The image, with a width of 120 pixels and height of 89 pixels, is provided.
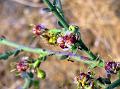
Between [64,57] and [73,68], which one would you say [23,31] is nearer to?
[73,68]

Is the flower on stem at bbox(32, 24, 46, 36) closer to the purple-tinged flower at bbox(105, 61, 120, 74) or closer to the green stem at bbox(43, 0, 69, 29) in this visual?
the green stem at bbox(43, 0, 69, 29)

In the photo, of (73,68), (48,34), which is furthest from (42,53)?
(73,68)

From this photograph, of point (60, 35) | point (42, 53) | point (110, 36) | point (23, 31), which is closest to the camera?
point (60, 35)

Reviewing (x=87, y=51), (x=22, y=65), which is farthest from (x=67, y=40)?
(x=22, y=65)

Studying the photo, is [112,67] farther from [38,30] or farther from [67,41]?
[38,30]

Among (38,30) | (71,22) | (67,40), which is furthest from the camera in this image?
(71,22)

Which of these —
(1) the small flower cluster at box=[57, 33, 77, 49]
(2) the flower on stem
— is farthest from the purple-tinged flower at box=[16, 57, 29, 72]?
(1) the small flower cluster at box=[57, 33, 77, 49]

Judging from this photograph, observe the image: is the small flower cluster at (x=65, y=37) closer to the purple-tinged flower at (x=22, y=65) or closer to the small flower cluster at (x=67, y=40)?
the small flower cluster at (x=67, y=40)
